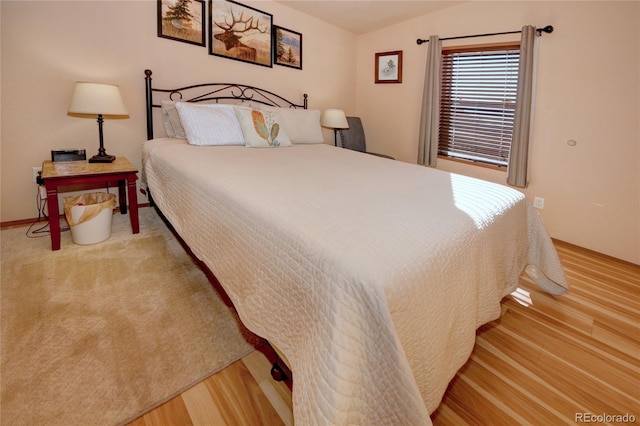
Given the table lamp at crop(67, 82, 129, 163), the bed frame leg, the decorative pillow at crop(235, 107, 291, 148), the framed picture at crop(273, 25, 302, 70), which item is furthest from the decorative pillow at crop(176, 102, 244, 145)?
the bed frame leg

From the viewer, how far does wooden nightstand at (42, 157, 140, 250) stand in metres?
2.01

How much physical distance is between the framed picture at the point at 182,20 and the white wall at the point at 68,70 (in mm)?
59

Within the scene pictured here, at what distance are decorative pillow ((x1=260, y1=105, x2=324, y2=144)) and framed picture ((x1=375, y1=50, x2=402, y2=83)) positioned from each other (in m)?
1.36

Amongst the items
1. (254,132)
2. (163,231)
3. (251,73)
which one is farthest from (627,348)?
(251,73)

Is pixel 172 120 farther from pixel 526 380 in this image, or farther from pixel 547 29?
pixel 547 29

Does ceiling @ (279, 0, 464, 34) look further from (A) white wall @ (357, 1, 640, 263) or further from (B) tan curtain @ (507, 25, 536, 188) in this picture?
(B) tan curtain @ (507, 25, 536, 188)

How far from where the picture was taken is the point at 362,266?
807 mm

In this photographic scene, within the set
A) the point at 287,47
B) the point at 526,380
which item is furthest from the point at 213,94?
the point at 526,380

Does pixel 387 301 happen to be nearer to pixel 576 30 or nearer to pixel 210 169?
pixel 210 169

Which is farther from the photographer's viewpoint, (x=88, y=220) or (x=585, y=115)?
(x=585, y=115)

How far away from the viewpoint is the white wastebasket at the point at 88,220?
2146 millimetres

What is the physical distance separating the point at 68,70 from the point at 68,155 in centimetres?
64

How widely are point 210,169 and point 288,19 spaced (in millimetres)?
2643

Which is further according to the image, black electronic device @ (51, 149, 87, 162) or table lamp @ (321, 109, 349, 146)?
table lamp @ (321, 109, 349, 146)
